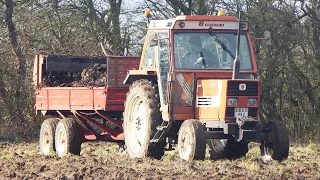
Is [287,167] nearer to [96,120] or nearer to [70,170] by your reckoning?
[70,170]

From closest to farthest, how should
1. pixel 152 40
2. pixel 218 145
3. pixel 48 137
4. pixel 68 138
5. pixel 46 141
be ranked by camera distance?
pixel 152 40
pixel 218 145
pixel 68 138
pixel 48 137
pixel 46 141

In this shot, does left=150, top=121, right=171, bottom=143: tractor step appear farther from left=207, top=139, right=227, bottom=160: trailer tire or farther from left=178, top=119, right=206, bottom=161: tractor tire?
left=207, top=139, right=227, bottom=160: trailer tire

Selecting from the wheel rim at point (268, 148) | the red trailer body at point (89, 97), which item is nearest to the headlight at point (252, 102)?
the wheel rim at point (268, 148)

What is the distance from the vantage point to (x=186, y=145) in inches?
421

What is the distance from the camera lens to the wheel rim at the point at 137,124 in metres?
11.7

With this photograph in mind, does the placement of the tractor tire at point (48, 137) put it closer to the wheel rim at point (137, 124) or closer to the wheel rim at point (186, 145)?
the wheel rim at point (137, 124)

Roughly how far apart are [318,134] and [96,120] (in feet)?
30.8

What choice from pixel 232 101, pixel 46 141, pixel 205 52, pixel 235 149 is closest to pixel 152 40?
pixel 205 52

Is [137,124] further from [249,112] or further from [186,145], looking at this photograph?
[249,112]

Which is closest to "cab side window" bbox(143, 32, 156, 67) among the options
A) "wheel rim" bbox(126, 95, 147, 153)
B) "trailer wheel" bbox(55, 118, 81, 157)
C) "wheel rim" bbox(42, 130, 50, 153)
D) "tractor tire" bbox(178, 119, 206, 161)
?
"wheel rim" bbox(126, 95, 147, 153)

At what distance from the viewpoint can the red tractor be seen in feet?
35.0

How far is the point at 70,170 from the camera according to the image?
927 centimetres

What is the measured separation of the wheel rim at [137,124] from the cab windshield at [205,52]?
1008 mm

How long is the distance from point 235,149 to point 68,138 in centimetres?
342
